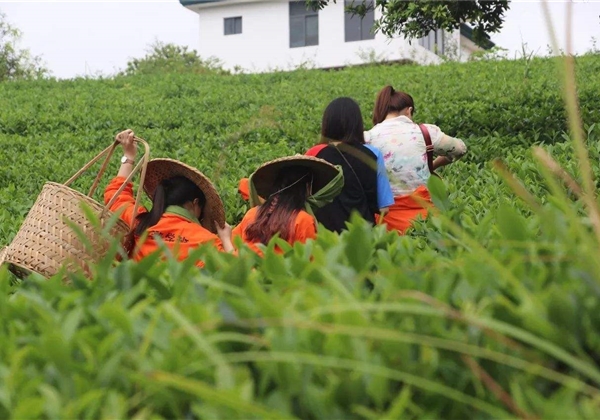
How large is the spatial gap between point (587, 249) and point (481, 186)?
194 inches

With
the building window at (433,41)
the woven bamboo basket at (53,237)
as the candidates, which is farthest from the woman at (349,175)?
the building window at (433,41)

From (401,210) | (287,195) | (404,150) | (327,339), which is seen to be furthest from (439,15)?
(327,339)

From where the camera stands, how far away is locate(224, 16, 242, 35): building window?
32.6 meters

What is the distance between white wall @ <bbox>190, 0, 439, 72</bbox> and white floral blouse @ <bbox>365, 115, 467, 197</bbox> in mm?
23086

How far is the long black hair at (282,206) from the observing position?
14.8ft

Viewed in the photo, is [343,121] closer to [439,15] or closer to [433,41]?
[439,15]

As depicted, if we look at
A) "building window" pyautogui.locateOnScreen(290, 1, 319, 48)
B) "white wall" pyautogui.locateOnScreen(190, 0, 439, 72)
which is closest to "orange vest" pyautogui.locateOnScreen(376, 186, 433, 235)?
"white wall" pyautogui.locateOnScreen(190, 0, 439, 72)

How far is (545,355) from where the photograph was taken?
133cm

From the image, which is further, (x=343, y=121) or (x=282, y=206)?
(x=343, y=121)

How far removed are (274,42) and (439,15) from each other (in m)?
23.3

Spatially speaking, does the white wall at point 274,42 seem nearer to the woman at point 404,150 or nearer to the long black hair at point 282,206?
the woman at point 404,150

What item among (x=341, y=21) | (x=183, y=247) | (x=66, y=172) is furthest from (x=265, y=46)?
(x=183, y=247)

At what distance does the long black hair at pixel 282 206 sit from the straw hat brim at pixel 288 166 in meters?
0.03

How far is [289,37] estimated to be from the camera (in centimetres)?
3136
